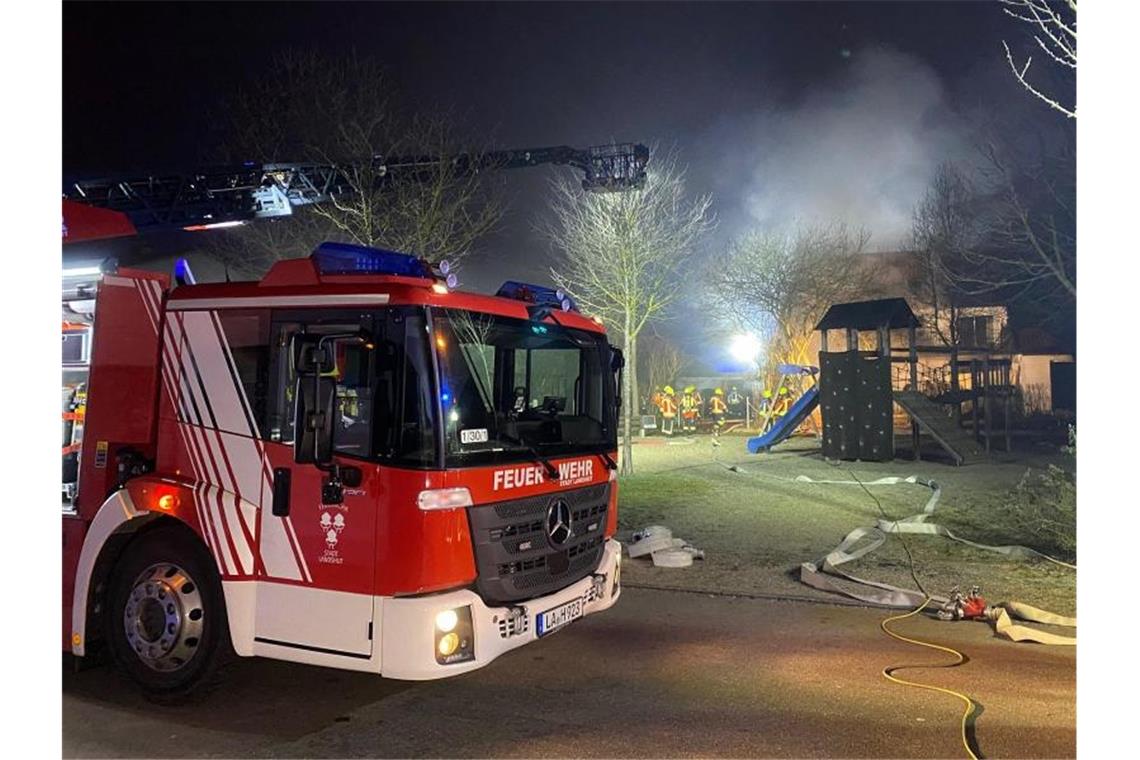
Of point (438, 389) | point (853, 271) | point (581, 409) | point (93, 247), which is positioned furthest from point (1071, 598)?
point (853, 271)

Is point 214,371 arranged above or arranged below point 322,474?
above

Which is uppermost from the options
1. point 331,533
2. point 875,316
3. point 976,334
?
point 976,334

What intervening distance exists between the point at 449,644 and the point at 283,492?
1283 millimetres

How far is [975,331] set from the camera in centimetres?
3091

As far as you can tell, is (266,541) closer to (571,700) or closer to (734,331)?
(571,700)

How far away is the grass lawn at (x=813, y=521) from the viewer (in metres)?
8.02

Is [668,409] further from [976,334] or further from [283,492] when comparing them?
[283,492]

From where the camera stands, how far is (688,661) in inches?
228

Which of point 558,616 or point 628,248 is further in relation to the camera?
point 628,248

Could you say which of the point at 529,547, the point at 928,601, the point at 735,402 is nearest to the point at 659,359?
the point at 735,402

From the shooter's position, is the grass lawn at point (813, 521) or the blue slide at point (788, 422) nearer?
the grass lawn at point (813, 521)

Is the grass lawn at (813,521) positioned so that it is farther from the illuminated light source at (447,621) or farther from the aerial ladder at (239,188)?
the aerial ladder at (239,188)

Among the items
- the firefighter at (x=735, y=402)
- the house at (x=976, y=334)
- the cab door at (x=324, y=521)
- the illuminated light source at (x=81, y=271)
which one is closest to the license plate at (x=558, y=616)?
the cab door at (x=324, y=521)

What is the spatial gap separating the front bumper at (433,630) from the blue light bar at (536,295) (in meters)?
1.99
